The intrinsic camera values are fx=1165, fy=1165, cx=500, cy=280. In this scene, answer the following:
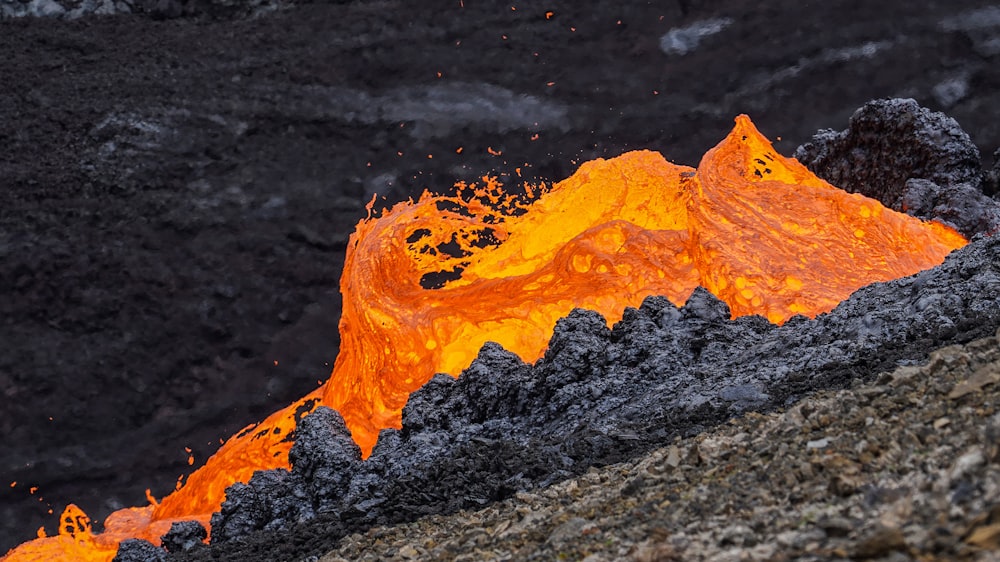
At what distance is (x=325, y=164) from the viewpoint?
1425 centimetres

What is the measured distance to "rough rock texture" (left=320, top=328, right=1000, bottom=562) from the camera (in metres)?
3.40

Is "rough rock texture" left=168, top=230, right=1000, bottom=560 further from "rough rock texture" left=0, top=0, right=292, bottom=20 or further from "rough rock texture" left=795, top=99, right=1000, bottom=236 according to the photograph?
"rough rock texture" left=0, top=0, right=292, bottom=20

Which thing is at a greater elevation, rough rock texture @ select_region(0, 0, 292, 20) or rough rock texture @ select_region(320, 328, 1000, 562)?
rough rock texture @ select_region(0, 0, 292, 20)

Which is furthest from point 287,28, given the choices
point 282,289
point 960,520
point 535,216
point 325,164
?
point 960,520

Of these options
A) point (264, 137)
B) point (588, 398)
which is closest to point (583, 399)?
point (588, 398)

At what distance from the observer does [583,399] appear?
7.23m

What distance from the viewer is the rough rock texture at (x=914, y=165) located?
10.6 meters

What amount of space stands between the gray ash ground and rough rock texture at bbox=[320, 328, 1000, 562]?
6.13 m

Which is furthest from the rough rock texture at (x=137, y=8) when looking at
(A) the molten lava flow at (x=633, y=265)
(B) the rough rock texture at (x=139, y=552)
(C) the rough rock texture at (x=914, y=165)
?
(B) the rough rock texture at (x=139, y=552)

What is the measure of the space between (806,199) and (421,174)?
5.15 metres

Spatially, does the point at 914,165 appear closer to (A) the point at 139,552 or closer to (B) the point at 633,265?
(B) the point at 633,265

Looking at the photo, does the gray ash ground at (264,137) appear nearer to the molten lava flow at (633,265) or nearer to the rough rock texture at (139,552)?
the molten lava flow at (633,265)

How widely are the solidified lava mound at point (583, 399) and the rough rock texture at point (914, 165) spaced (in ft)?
11.4

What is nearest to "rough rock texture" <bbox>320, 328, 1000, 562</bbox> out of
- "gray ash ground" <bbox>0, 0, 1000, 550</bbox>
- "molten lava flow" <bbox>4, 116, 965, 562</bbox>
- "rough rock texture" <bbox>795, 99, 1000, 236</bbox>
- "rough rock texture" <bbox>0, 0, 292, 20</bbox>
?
"molten lava flow" <bbox>4, 116, 965, 562</bbox>
